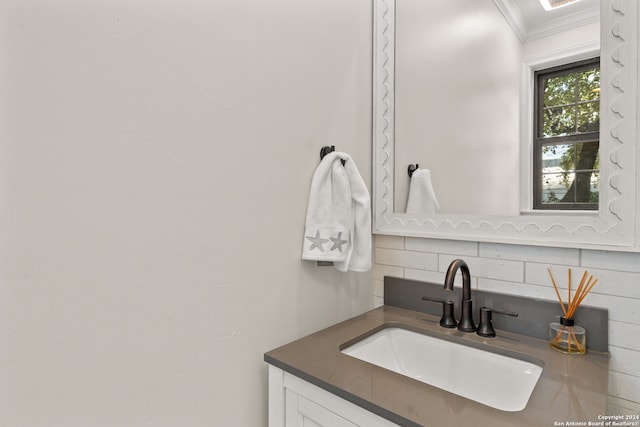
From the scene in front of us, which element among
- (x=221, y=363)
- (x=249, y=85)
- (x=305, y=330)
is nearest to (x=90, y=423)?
(x=221, y=363)

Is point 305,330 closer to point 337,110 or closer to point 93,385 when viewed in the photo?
point 93,385

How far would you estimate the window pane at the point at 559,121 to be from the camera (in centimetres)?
89

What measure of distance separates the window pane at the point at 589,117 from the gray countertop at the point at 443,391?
584 millimetres

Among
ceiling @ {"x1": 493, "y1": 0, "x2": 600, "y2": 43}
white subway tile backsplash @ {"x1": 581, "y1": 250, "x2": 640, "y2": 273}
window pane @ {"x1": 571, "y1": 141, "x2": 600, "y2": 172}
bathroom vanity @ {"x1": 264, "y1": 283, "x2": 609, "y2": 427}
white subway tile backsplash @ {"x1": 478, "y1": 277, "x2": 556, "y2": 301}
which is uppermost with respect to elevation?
ceiling @ {"x1": 493, "y1": 0, "x2": 600, "y2": 43}

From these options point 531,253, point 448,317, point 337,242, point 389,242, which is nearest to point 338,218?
point 337,242

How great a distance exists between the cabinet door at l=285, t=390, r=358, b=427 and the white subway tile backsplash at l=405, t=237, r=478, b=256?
641 millimetres

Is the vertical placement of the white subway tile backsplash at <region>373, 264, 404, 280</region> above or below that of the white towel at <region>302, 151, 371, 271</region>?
below

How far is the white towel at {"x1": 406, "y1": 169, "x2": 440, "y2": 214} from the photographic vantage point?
3.81 ft

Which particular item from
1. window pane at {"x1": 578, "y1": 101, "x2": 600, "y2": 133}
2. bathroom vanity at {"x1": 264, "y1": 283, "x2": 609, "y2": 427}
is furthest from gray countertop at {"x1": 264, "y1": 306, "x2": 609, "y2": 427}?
window pane at {"x1": 578, "y1": 101, "x2": 600, "y2": 133}

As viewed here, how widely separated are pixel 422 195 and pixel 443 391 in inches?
26.3

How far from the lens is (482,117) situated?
3.46 feet

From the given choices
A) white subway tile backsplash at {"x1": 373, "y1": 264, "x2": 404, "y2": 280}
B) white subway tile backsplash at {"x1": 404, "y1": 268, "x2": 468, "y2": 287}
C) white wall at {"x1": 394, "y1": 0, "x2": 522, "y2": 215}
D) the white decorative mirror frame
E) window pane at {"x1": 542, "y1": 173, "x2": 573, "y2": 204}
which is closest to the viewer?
the white decorative mirror frame

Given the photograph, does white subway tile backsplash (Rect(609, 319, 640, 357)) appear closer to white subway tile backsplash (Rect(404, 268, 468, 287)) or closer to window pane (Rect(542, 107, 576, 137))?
white subway tile backsplash (Rect(404, 268, 468, 287))

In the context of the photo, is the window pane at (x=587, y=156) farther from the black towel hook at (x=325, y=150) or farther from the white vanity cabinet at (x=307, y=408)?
the white vanity cabinet at (x=307, y=408)
